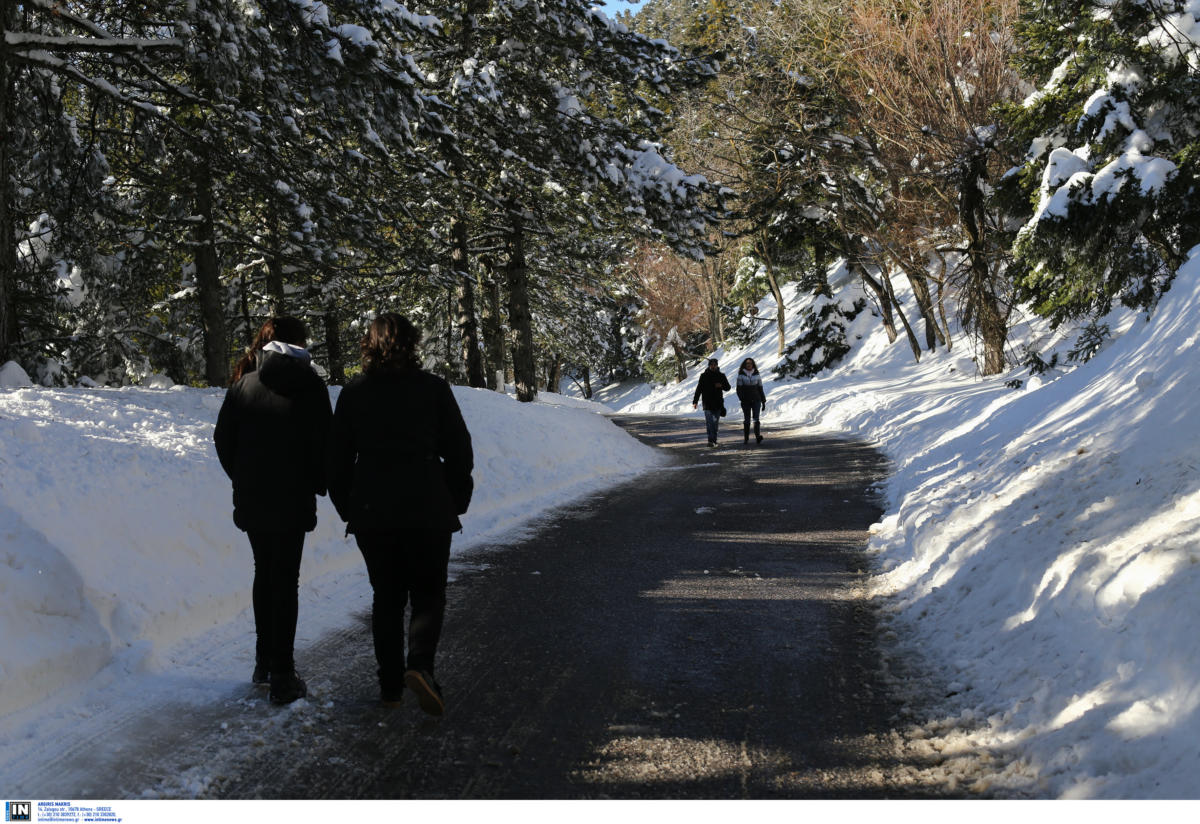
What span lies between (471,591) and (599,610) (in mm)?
1206

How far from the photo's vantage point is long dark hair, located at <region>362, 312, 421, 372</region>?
4477 millimetres

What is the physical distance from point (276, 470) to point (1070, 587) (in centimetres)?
420

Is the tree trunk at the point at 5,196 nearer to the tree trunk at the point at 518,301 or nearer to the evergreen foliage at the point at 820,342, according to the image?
the tree trunk at the point at 518,301

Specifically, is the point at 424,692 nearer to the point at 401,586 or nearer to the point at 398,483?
the point at 401,586

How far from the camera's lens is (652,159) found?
14242 mm

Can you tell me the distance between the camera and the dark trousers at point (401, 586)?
440cm

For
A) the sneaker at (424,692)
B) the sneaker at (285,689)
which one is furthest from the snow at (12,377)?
the sneaker at (424,692)

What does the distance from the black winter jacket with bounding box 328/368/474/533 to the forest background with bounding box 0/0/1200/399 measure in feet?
17.7

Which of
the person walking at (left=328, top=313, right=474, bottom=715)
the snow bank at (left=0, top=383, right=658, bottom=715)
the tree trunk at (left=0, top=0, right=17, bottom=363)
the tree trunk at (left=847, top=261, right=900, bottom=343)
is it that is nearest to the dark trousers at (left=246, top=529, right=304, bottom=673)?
the person walking at (left=328, top=313, right=474, bottom=715)

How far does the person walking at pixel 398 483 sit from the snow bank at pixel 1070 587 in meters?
2.38

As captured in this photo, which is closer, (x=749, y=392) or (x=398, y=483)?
(x=398, y=483)

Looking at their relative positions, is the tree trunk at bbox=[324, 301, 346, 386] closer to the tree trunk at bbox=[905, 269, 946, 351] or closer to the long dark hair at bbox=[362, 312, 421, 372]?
the tree trunk at bbox=[905, 269, 946, 351]

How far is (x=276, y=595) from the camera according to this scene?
15.3 feet

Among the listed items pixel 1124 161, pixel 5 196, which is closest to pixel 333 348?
pixel 5 196
